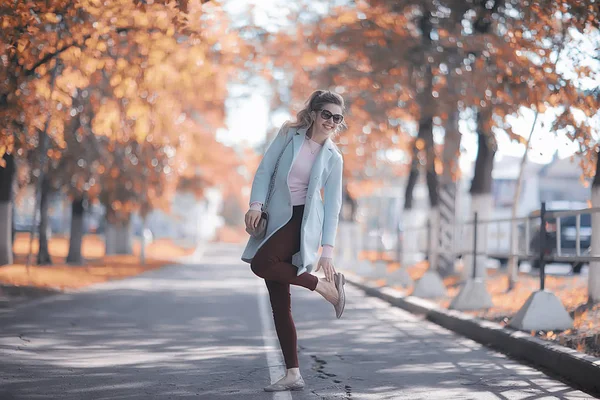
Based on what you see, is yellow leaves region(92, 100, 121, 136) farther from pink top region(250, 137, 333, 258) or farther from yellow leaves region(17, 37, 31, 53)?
pink top region(250, 137, 333, 258)

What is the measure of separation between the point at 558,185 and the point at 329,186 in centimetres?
4901

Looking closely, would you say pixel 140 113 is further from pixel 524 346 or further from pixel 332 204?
pixel 332 204

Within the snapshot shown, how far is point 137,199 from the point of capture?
1109 inches

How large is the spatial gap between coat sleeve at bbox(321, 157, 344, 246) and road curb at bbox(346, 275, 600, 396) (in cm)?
254

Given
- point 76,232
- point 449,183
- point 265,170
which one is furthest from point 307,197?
point 76,232

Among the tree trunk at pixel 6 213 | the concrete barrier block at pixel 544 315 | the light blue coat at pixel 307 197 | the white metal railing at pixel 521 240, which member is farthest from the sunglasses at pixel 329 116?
the tree trunk at pixel 6 213

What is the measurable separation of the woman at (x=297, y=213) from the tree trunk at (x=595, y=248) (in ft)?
15.6

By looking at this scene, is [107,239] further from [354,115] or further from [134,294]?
[134,294]

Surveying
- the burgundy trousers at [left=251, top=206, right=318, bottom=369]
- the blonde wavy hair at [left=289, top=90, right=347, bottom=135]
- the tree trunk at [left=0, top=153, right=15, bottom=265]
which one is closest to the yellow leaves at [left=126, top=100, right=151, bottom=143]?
the tree trunk at [left=0, top=153, right=15, bottom=265]

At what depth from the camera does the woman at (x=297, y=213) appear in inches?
261

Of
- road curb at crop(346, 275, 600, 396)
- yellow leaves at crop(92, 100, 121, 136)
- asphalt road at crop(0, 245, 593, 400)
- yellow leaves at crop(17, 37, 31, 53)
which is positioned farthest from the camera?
yellow leaves at crop(92, 100, 121, 136)

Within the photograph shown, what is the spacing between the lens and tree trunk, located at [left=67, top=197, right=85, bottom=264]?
2809 centimetres

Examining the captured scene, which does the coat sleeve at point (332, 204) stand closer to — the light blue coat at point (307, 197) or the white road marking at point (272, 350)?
the light blue coat at point (307, 197)

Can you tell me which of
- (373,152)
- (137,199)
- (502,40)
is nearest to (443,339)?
(502,40)
